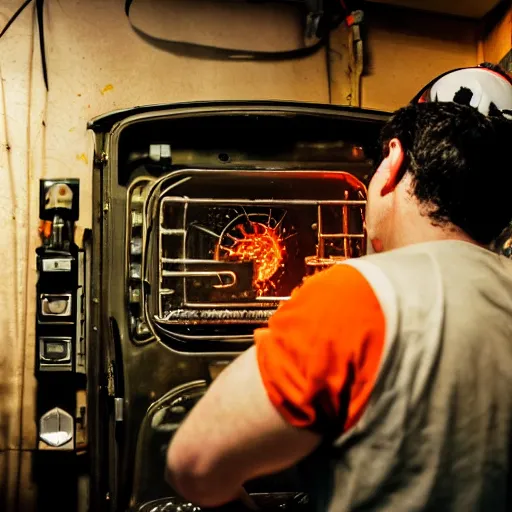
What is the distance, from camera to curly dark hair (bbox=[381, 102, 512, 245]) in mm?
884

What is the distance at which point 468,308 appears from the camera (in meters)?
0.74

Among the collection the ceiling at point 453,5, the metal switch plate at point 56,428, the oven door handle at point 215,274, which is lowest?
the metal switch plate at point 56,428

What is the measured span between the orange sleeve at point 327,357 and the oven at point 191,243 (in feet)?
4.20

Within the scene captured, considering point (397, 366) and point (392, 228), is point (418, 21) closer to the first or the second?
point (392, 228)

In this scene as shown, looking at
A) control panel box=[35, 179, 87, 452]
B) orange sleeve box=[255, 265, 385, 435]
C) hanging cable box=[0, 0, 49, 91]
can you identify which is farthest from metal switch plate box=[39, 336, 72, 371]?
orange sleeve box=[255, 265, 385, 435]

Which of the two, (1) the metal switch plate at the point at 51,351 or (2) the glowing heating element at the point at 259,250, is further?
(1) the metal switch plate at the point at 51,351

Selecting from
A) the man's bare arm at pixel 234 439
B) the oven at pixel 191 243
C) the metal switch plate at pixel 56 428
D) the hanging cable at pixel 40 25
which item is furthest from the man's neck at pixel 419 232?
the hanging cable at pixel 40 25

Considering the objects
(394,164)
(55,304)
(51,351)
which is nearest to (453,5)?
(394,164)

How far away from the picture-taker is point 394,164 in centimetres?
98

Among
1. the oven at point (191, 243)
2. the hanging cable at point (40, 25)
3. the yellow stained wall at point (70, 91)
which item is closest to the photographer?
the oven at point (191, 243)

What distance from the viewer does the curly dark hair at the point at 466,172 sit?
884 mm

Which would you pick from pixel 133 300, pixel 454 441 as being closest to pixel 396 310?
pixel 454 441

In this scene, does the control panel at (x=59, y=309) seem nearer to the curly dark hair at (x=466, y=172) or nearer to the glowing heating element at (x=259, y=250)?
the glowing heating element at (x=259, y=250)

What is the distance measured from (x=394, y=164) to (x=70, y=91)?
2.33 meters
